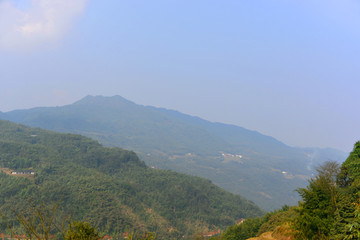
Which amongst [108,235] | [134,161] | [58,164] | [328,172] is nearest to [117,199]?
[108,235]

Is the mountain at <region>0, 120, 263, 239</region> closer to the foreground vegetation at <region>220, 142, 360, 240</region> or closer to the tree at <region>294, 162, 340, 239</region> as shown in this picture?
the foreground vegetation at <region>220, 142, 360, 240</region>

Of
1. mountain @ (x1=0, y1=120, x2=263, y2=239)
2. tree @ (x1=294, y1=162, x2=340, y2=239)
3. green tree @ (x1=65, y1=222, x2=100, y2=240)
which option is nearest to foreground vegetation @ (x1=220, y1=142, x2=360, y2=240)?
tree @ (x1=294, y1=162, x2=340, y2=239)

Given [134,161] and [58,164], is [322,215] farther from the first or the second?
Result: [134,161]

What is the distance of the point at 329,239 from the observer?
82.6 feet

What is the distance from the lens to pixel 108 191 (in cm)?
11181

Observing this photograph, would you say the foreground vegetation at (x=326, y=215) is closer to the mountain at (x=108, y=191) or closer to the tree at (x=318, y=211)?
the tree at (x=318, y=211)

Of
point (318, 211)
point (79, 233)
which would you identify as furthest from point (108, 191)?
point (318, 211)

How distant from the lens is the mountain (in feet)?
325

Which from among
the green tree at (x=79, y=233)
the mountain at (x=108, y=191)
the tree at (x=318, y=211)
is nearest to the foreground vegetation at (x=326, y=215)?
the tree at (x=318, y=211)

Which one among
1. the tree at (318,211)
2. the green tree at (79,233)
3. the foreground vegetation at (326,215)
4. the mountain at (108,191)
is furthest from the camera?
the mountain at (108,191)

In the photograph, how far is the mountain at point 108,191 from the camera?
325 ft

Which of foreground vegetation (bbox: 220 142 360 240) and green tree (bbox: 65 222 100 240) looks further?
foreground vegetation (bbox: 220 142 360 240)

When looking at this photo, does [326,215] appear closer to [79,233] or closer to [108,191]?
[79,233]

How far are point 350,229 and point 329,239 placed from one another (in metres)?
3.74
